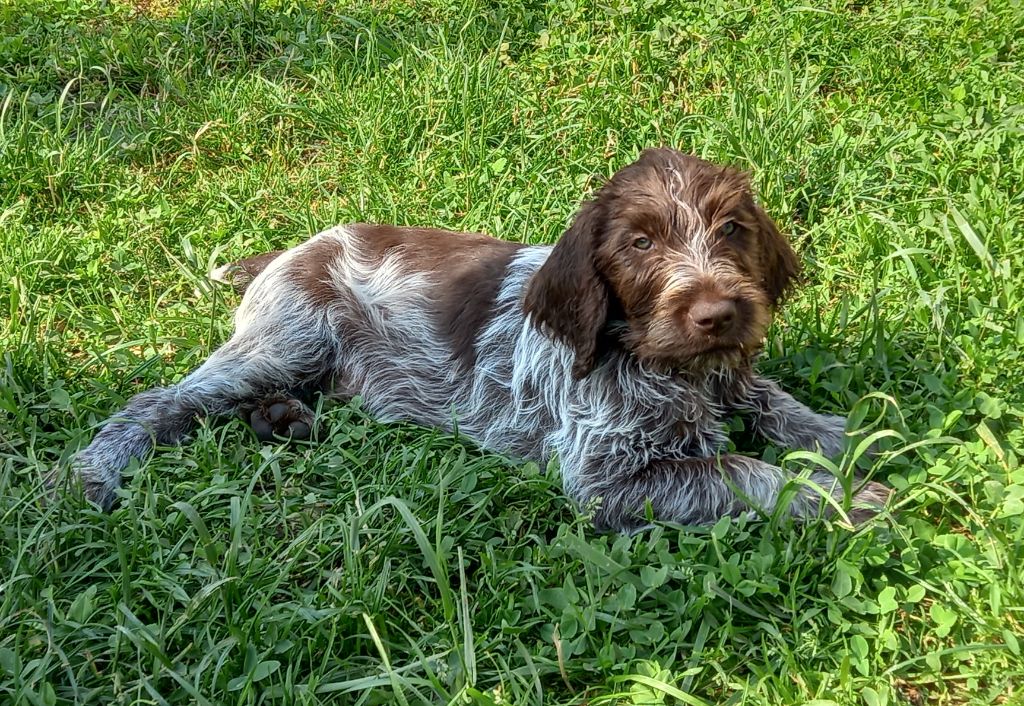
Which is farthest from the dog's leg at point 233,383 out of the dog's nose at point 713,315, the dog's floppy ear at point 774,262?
the dog's floppy ear at point 774,262

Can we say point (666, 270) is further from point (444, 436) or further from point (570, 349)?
point (444, 436)

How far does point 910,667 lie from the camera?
3568mm

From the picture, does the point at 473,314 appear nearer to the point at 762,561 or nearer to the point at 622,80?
the point at 762,561

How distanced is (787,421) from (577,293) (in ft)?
3.62

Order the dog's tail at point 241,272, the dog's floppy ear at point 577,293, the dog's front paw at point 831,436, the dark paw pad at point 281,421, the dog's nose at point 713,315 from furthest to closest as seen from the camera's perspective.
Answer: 1. the dog's tail at point 241,272
2. the dark paw pad at point 281,421
3. the dog's front paw at point 831,436
4. the dog's floppy ear at point 577,293
5. the dog's nose at point 713,315

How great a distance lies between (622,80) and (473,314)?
2.40 metres

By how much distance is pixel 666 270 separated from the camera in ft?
13.6

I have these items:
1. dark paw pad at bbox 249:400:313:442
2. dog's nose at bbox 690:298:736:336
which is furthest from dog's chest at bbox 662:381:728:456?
dark paw pad at bbox 249:400:313:442

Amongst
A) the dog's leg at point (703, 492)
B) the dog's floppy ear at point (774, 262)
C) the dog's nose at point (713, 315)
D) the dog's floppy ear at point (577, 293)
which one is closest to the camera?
the dog's nose at point (713, 315)

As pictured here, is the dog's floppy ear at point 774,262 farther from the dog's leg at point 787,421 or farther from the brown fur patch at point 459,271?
the brown fur patch at point 459,271

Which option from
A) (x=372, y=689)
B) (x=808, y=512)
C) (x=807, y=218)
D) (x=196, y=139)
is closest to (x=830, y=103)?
(x=807, y=218)

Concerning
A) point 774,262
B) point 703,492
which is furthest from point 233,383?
point 774,262

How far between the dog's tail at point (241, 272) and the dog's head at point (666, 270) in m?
1.94

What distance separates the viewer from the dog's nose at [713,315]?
403 cm
